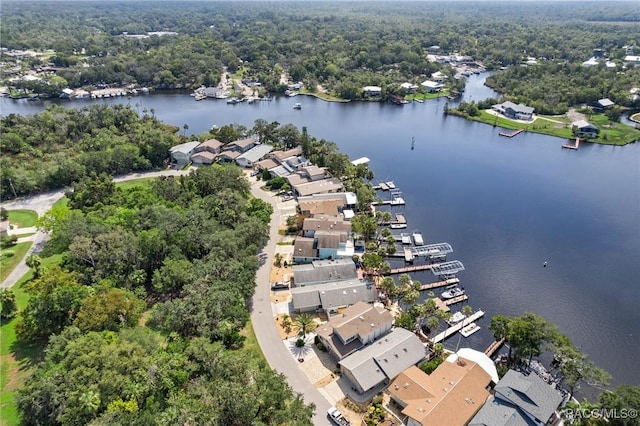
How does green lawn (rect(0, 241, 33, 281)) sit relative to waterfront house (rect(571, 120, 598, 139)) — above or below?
below

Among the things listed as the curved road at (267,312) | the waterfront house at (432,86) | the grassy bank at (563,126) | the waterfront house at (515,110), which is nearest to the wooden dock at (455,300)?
the curved road at (267,312)

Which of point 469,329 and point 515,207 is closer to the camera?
point 469,329

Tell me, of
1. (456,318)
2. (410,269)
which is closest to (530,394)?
(456,318)

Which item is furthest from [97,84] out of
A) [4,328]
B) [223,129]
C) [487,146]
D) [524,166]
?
[524,166]

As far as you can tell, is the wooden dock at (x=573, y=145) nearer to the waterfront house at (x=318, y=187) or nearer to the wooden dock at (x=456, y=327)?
the waterfront house at (x=318, y=187)

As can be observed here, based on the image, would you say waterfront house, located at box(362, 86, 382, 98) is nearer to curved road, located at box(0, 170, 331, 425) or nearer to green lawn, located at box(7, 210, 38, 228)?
curved road, located at box(0, 170, 331, 425)

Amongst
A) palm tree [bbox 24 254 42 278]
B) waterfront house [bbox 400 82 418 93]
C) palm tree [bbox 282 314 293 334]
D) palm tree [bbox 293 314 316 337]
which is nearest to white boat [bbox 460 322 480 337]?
palm tree [bbox 293 314 316 337]

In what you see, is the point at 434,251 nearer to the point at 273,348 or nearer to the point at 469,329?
the point at 469,329
